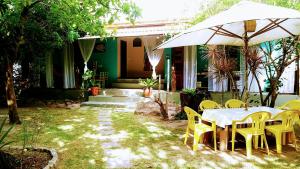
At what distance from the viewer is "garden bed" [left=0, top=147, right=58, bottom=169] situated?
4.22 m

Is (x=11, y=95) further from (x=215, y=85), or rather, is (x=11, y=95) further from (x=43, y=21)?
(x=215, y=85)

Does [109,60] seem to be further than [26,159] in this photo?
Yes

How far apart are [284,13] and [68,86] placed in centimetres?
1150

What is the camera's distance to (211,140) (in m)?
6.17

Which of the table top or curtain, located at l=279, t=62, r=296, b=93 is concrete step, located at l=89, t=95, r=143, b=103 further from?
the table top

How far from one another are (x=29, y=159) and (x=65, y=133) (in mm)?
2369

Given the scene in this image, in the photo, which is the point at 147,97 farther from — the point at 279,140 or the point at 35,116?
the point at 279,140

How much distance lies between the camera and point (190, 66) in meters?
12.2

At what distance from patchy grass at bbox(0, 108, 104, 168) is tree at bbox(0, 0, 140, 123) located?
108cm

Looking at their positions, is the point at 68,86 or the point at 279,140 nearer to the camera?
the point at 279,140

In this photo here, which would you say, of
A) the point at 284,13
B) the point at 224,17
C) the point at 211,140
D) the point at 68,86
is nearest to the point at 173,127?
the point at 211,140

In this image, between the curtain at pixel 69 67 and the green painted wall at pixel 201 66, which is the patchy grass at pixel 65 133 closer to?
the curtain at pixel 69 67

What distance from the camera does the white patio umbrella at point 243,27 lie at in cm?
461

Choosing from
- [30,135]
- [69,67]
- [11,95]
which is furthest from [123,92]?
[30,135]
